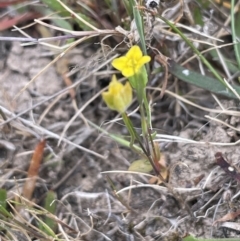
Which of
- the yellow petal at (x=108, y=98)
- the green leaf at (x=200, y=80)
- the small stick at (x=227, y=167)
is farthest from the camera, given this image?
the green leaf at (x=200, y=80)

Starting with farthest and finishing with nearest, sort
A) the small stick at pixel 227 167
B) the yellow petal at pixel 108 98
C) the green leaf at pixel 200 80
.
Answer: the green leaf at pixel 200 80
the small stick at pixel 227 167
the yellow petal at pixel 108 98

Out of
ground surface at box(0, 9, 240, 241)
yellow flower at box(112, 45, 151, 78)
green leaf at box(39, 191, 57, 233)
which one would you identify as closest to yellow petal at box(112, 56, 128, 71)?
yellow flower at box(112, 45, 151, 78)

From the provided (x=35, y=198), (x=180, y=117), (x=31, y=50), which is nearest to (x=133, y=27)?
(x=180, y=117)

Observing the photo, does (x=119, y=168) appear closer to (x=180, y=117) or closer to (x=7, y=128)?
(x=180, y=117)

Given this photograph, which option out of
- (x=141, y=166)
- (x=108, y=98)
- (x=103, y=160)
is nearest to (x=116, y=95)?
(x=108, y=98)

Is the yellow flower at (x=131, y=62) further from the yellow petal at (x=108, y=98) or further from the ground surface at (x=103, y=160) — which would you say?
the ground surface at (x=103, y=160)

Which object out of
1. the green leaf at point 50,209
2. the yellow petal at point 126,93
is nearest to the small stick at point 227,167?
the yellow petal at point 126,93

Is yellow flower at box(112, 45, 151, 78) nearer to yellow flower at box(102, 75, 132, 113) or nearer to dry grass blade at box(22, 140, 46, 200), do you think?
yellow flower at box(102, 75, 132, 113)

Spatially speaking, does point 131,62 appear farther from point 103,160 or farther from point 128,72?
point 103,160
